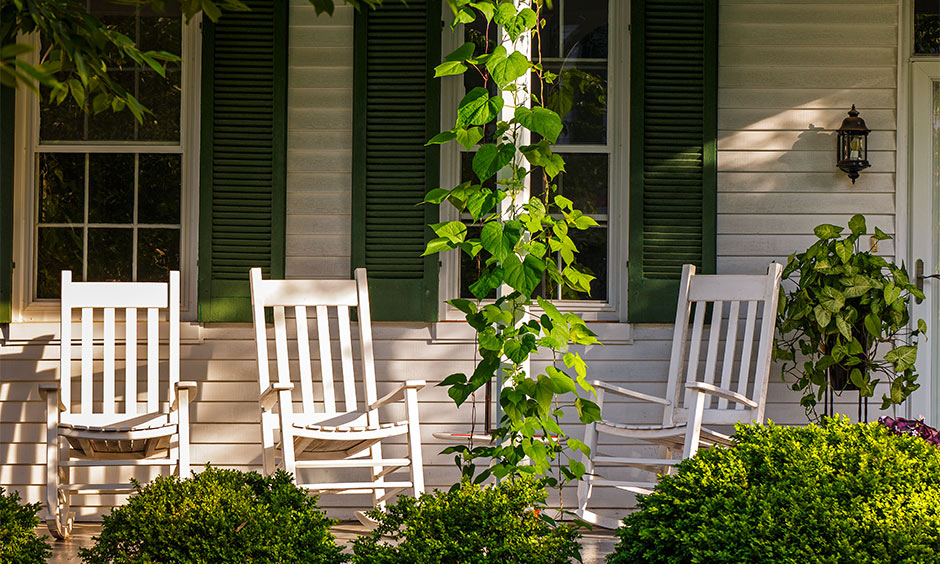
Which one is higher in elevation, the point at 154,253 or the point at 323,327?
the point at 154,253

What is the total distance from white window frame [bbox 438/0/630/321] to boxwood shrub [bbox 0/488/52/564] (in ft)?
7.21

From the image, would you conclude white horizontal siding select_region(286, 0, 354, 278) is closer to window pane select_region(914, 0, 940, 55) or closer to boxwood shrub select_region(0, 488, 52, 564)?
boxwood shrub select_region(0, 488, 52, 564)

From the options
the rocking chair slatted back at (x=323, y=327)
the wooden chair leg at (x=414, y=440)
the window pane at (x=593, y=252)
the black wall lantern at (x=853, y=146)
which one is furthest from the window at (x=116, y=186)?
the black wall lantern at (x=853, y=146)

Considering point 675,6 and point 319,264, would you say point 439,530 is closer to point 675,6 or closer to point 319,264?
point 319,264

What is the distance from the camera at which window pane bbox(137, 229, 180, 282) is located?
417 cm

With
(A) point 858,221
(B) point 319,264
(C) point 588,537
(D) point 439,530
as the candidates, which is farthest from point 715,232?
(D) point 439,530

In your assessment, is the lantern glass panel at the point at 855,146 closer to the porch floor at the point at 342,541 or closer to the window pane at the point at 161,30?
the porch floor at the point at 342,541

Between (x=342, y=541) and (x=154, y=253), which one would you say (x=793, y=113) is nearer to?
(x=342, y=541)

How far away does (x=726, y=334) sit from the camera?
4160 millimetres

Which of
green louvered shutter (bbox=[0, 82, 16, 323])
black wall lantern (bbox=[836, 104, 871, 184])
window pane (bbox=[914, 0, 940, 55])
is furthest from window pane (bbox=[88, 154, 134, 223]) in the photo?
window pane (bbox=[914, 0, 940, 55])

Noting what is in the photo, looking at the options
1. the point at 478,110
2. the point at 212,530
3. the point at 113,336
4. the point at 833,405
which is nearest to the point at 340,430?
the point at 113,336

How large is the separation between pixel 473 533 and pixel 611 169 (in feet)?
8.10

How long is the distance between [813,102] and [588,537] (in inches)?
87.7

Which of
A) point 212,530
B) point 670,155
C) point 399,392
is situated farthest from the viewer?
point 670,155
